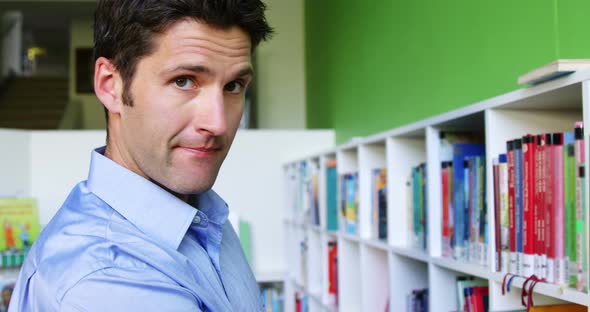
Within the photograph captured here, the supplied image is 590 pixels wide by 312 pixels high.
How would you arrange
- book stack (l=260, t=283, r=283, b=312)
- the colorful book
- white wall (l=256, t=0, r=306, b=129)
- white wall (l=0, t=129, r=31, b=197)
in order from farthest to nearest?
1. white wall (l=256, t=0, r=306, b=129)
2. book stack (l=260, t=283, r=283, b=312)
3. white wall (l=0, t=129, r=31, b=197)
4. the colorful book

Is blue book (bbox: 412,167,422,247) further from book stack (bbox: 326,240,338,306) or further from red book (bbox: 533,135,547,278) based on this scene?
book stack (bbox: 326,240,338,306)

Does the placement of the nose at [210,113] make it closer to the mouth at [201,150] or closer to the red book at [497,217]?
the mouth at [201,150]

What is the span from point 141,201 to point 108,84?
219 mm

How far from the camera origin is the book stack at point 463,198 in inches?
71.2

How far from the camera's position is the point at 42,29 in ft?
37.9

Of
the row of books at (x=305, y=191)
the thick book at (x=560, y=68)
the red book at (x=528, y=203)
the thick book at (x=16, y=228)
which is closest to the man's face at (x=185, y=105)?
the thick book at (x=560, y=68)

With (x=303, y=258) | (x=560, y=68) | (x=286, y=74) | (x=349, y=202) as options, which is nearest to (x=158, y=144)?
(x=560, y=68)

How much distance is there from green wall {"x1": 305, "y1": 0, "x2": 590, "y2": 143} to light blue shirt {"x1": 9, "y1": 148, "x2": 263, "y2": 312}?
1048mm

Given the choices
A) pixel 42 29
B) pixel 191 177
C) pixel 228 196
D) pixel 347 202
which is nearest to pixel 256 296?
pixel 191 177

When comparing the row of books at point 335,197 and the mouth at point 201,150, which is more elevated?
the mouth at point 201,150

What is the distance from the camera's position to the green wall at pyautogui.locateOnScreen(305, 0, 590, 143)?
1.82 metres

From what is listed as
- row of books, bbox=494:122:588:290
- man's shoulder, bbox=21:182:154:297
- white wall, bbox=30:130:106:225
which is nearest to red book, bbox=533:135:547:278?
row of books, bbox=494:122:588:290

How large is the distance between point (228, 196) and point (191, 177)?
3.46m

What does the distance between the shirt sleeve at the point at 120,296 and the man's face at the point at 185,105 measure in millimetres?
210
